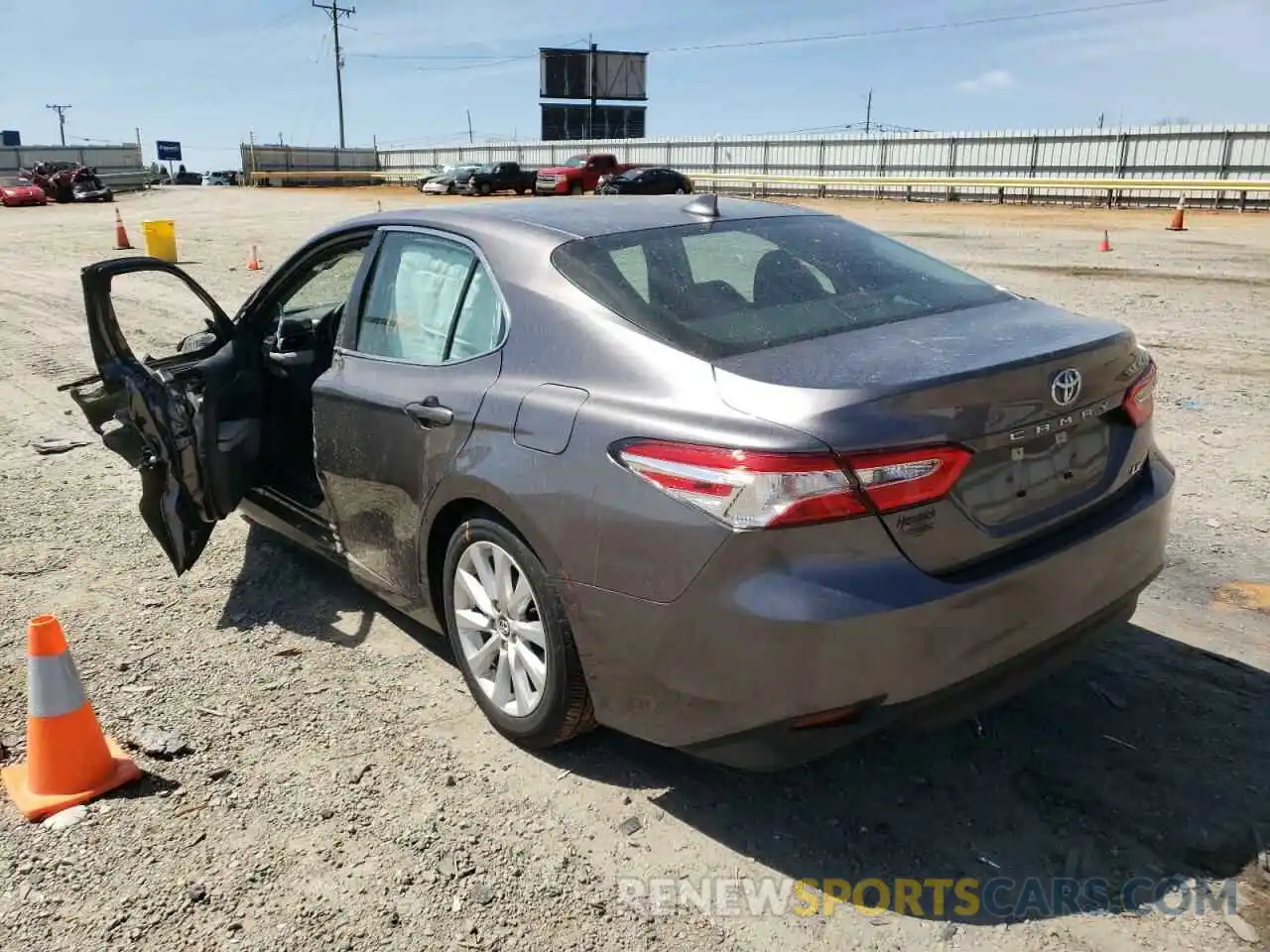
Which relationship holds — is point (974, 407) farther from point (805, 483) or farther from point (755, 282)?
point (755, 282)

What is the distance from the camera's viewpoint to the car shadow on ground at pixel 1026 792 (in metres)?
2.71

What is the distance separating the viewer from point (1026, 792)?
2.99m

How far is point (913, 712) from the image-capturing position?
101 inches

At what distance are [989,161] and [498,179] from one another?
19.2m

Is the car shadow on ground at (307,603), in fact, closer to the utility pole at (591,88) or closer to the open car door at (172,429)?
the open car door at (172,429)

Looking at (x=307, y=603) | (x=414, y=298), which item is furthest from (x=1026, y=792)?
(x=307, y=603)

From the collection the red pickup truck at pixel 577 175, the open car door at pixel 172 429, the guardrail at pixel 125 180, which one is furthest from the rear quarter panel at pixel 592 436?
the guardrail at pixel 125 180

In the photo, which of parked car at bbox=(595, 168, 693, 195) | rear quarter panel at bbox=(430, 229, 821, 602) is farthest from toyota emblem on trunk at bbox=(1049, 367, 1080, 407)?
parked car at bbox=(595, 168, 693, 195)

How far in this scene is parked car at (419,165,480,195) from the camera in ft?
143

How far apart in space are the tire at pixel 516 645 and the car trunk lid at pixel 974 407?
33.5 inches

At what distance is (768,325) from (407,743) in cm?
176

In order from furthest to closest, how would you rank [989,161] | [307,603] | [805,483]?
[989,161] < [307,603] < [805,483]

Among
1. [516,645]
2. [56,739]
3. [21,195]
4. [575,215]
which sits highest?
[21,195]

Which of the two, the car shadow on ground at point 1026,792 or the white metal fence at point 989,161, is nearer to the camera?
the car shadow on ground at point 1026,792
